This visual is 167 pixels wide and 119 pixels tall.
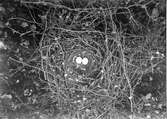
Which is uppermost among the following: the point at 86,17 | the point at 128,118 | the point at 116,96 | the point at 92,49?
the point at 86,17

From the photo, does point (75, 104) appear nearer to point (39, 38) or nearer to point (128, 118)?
point (128, 118)

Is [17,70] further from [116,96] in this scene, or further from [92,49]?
[116,96]

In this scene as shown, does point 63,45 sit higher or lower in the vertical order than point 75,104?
higher

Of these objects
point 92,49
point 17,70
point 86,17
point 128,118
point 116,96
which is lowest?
point 128,118

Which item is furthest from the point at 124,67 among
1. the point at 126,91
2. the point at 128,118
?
the point at 128,118

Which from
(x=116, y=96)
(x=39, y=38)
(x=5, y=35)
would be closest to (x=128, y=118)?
(x=116, y=96)

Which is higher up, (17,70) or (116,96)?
(17,70)

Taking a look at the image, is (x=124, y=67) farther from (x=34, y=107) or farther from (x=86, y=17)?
(x=34, y=107)

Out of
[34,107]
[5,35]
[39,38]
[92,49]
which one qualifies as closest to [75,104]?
[34,107]
